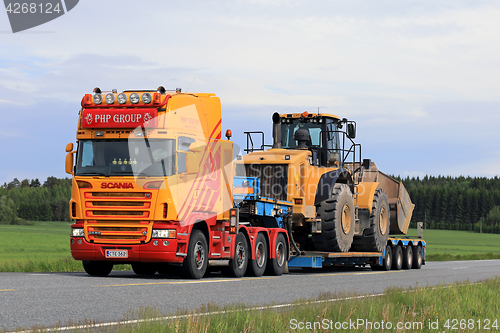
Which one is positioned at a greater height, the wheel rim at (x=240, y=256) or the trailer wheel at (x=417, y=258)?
the wheel rim at (x=240, y=256)

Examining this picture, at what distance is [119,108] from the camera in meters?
15.8

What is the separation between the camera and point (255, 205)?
18234mm

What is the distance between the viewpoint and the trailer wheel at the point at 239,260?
17.0 metres

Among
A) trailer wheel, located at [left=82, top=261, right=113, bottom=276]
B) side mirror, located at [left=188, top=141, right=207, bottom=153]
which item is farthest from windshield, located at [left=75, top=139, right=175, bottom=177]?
trailer wheel, located at [left=82, top=261, right=113, bottom=276]

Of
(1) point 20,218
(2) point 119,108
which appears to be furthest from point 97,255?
(1) point 20,218

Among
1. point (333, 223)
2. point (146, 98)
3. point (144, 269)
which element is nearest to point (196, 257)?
point (144, 269)

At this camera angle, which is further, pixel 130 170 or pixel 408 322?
pixel 130 170

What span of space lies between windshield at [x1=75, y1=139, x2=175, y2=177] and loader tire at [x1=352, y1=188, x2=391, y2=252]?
10.3 meters

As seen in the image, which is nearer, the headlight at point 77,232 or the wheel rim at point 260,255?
the headlight at point 77,232

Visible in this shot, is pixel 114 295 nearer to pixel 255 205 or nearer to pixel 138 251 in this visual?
pixel 138 251

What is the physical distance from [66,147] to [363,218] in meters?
11.4

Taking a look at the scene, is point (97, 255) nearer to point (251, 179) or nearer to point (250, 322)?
point (251, 179)

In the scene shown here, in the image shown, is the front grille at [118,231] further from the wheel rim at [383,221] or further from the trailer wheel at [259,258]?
the wheel rim at [383,221]

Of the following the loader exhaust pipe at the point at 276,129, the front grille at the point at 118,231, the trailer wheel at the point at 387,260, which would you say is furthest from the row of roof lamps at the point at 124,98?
the trailer wheel at the point at 387,260
